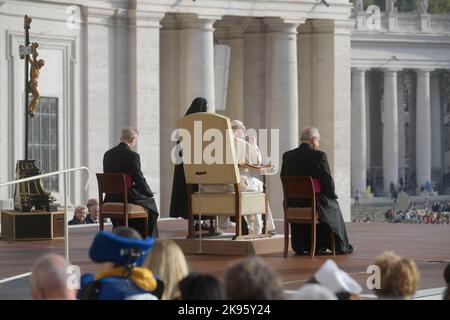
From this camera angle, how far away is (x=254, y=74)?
4047 centimetres

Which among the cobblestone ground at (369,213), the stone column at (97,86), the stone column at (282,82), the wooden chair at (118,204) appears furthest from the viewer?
the cobblestone ground at (369,213)

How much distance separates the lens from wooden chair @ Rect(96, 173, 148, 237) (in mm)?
20156

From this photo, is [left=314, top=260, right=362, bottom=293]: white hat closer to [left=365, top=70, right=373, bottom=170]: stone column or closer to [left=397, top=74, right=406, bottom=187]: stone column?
[left=397, top=74, right=406, bottom=187]: stone column

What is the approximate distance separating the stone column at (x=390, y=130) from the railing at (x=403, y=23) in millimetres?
2521

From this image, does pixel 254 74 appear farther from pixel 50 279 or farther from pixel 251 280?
pixel 251 280

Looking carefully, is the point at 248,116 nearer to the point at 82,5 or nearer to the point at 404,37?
the point at 82,5

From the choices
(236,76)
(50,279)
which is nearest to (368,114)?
(236,76)

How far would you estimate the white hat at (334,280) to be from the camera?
34.4 ft

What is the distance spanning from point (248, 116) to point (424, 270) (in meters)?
23.0

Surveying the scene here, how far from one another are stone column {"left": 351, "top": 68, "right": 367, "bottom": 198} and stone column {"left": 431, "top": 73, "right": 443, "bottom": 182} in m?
11.4

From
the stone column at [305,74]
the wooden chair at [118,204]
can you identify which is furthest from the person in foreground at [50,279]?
the stone column at [305,74]

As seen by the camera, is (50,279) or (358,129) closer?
(50,279)

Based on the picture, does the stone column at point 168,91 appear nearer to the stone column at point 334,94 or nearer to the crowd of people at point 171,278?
the stone column at point 334,94

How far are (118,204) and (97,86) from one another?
14.9 metres
